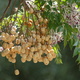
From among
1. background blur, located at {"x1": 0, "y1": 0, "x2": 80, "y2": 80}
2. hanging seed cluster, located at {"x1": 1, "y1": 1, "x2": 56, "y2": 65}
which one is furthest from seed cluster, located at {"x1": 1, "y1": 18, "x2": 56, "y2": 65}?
background blur, located at {"x1": 0, "y1": 0, "x2": 80, "y2": 80}

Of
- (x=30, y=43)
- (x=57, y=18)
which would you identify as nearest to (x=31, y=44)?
(x=30, y=43)

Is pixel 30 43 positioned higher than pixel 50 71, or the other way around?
pixel 30 43

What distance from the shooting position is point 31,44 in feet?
2.97

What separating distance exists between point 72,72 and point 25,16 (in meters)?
3.37

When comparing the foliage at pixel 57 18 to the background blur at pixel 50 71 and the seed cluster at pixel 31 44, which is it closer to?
the seed cluster at pixel 31 44

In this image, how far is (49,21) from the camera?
0.96 metres

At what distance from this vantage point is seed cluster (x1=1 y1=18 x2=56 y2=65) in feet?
2.93

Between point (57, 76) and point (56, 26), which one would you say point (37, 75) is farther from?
point (56, 26)

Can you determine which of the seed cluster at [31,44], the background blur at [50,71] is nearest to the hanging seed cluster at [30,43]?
the seed cluster at [31,44]

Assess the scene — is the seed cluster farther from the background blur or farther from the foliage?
the background blur

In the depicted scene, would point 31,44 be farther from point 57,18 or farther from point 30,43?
point 57,18

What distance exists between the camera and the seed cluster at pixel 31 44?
892 mm

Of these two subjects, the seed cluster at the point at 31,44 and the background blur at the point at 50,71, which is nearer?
the seed cluster at the point at 31,44

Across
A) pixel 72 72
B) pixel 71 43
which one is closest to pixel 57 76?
pixel 72 72
